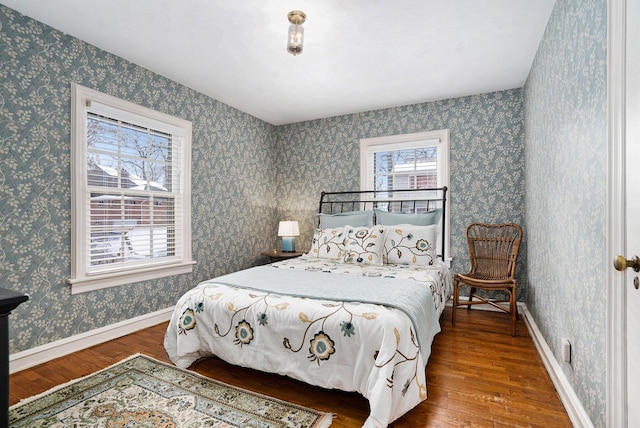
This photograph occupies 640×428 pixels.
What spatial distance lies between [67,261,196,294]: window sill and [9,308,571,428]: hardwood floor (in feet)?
1.62

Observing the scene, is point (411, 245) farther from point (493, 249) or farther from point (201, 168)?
point (201, 168)

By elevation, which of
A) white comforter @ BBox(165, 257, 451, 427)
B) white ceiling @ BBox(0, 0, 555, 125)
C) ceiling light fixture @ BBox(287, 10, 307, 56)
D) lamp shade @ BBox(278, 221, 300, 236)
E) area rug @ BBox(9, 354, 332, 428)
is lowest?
area rug @ BBox(9, 354, 332, 428)

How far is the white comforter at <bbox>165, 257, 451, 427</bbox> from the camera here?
1645mm

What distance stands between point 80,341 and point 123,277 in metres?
0.59

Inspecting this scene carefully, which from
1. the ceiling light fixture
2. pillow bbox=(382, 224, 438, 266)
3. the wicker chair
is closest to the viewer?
the ceiling light fixture

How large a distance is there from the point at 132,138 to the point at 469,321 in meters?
3.79

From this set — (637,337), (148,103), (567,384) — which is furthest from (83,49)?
(567,384)

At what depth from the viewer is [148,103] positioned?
3.22 metres

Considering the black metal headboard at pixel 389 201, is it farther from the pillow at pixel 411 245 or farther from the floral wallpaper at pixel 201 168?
the pillow at pixel 411 245

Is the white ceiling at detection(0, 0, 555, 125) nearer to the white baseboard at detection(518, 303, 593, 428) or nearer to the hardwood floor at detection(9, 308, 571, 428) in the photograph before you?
the white baseboard at detection(518, 303, 593, 428)

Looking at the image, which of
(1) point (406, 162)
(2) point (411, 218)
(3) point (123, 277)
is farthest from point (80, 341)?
(1) point (406, 162)

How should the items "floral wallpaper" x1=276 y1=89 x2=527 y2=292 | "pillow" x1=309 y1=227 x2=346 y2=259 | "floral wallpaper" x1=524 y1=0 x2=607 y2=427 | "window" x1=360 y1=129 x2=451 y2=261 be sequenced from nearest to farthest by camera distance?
"floral wallpaper" x1=524 y1=0 x2=607 y2=427
"pillow" x1=309 y1=227 x2=346 y2=259
"floral wallpaper" x1=276 y1=89 x2=527 y2=292
"window" x1=360 y1=129 x2=451 y2=261

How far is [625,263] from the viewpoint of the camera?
3.69ft

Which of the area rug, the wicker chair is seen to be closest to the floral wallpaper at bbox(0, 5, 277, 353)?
the area rug
